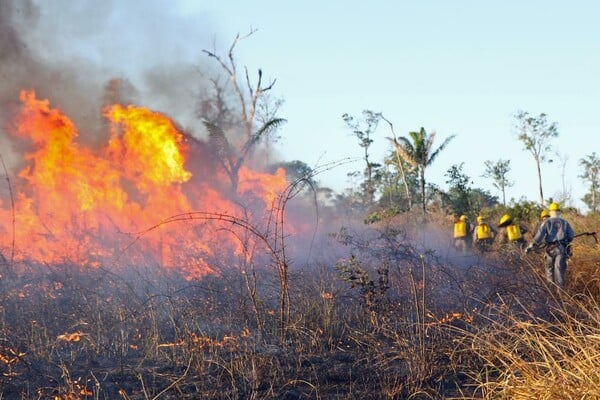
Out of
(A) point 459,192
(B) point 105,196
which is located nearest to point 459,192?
(A) point 459,192

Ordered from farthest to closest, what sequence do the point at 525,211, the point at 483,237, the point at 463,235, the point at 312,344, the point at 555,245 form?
the point at 525,211
the point at 463,235
the point at 483,237
the point at 555,245
the point at 312,344

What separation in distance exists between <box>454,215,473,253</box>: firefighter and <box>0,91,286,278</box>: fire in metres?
5.96

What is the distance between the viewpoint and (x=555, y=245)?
11273 mm

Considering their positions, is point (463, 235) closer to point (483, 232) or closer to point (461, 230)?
point (461, 230)

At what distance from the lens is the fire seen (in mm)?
14867

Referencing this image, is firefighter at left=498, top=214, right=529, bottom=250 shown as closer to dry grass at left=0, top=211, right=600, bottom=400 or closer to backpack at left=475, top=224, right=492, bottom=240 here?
backpack at left=475, top=224, right=492, bottom=240

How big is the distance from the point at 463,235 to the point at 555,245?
7991 mm

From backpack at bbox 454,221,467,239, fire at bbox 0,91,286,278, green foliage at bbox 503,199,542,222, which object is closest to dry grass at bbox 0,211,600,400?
fire at bbox 0,91,286,278

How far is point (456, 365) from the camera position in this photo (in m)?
6.89

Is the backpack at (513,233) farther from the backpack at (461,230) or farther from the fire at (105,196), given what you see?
the fire at (105,196)

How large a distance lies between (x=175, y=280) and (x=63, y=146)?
17.1ft

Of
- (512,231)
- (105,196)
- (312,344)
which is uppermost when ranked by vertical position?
(105,196)

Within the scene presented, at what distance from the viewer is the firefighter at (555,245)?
1120cm

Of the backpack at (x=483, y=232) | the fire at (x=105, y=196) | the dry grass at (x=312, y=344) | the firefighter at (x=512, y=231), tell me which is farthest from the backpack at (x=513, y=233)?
the fire at (x=105, y=196)
